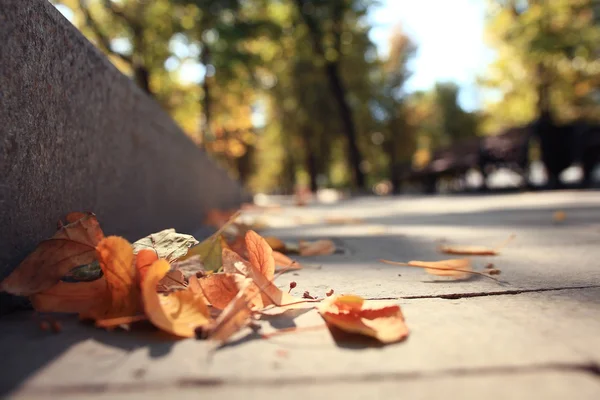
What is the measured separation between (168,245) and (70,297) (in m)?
0.39

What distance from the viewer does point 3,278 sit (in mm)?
1181

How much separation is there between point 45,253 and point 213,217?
3521 mm

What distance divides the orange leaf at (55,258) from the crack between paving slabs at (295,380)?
0.45m

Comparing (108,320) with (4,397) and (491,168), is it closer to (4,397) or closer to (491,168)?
(4,397)

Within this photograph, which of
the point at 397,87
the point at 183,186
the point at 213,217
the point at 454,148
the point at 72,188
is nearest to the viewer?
the point at 72,188

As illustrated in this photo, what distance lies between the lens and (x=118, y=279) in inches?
44.8

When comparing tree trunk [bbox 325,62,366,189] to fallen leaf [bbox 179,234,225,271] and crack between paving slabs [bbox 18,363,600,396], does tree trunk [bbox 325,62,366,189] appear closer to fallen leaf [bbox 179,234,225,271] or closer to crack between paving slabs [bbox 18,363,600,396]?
fallen leaf [bbox 179,234,225,271]

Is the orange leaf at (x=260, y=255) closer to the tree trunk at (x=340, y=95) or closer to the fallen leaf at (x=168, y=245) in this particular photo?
the fallen leaf at (x=168, y=245)

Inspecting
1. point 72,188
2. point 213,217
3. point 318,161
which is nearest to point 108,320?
point 72,188

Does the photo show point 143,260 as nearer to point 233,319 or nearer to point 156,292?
point 156,292

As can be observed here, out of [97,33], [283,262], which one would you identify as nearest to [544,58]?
[97,33]


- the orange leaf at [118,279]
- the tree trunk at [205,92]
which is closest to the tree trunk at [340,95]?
the tree trunk at [205,92]

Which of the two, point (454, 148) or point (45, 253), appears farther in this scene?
point (454, 148)

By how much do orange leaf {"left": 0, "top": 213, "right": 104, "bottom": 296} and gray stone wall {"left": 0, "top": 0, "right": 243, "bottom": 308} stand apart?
0.08 m
